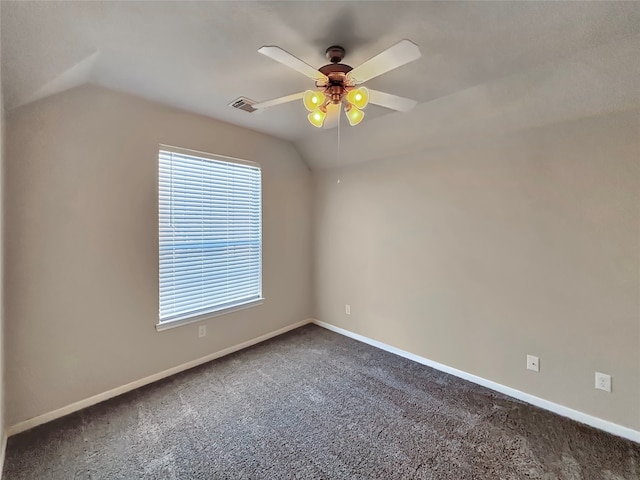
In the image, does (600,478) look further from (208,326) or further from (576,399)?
(208,326)

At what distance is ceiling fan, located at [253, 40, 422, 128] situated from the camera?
1349 mm

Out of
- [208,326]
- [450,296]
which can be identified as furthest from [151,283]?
[450,296]

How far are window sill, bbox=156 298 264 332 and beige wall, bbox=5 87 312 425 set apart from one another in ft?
0.22

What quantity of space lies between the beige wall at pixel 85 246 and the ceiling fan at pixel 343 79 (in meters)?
1.31

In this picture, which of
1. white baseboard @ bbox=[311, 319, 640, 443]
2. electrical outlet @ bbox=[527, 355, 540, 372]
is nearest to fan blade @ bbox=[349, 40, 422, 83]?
electrical outlet @ bbox=[527, 355, 540, 372]

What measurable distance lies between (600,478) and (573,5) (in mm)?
2458

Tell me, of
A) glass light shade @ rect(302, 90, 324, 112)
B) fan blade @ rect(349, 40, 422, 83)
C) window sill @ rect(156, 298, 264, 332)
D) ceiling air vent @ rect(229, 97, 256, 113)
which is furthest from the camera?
window sill @ rect(156, 298, 264, 332)

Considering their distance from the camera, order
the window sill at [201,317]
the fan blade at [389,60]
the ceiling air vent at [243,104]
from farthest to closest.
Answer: the window sill at [201,317] → the ceiling air vent at [243,104] → the fan blade at [389,60]

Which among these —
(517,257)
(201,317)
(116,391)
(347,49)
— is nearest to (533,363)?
(517,257)

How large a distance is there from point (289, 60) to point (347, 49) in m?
0.51

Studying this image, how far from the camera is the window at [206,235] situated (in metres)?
2.71

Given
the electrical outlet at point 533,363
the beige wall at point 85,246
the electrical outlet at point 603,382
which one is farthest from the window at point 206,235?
the electrical outlet at point 603,382

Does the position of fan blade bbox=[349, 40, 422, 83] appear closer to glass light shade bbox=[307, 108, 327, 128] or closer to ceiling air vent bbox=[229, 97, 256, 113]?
glass light shade bbox=[307, 108, 327, 128]

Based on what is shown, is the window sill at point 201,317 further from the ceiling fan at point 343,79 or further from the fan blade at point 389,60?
the fan blade at point 389,60
